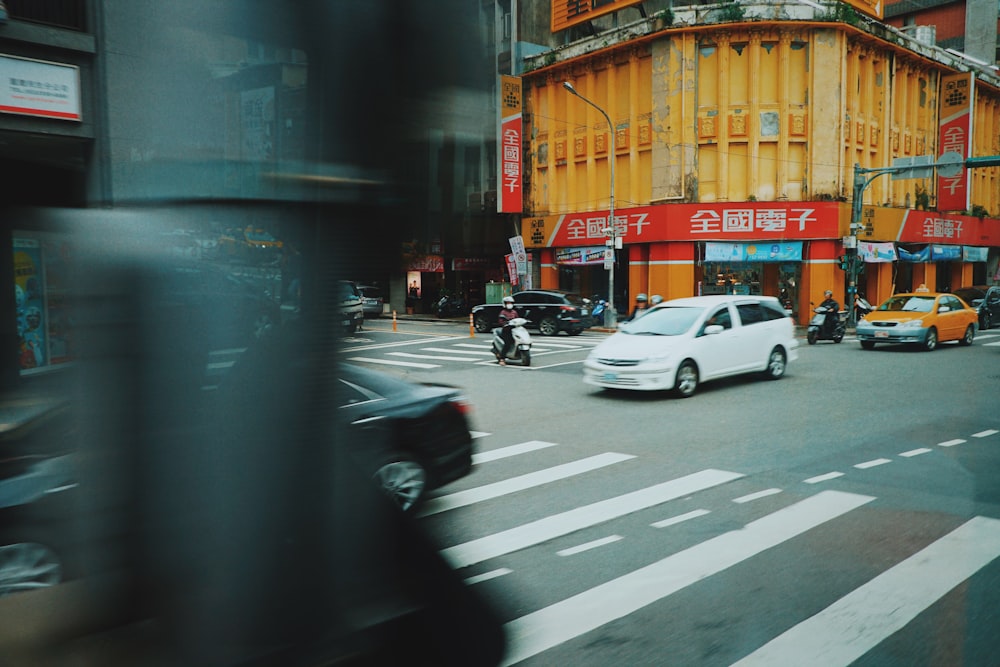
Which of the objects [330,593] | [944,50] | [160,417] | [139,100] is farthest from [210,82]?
[944,50]

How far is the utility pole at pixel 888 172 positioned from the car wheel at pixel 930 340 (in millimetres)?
4894

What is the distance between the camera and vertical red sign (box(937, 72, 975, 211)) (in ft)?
102

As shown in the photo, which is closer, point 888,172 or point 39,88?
point 39,88

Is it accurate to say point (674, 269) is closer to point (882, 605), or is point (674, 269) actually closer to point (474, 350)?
point (474, 350)

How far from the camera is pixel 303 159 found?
4.42 feet

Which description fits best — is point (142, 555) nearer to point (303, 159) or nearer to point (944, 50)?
point (303, 159)

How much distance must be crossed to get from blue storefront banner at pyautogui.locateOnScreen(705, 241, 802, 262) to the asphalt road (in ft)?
53.9

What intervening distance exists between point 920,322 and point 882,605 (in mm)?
16043

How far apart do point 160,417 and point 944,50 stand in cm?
3610

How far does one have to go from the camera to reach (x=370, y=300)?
4.83 feet

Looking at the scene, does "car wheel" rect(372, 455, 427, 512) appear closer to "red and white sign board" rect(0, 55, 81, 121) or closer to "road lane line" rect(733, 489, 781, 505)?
"red and white sign board" rect(0, 55, 81, 121)

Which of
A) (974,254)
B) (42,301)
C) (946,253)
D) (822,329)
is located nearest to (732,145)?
(822,329)

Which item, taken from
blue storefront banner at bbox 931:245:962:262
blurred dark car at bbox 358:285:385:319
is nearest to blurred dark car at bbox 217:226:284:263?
blurred dark car at bbox 358:285:385:319

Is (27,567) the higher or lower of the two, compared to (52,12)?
lower
